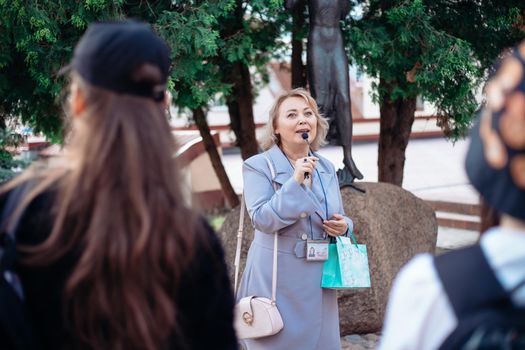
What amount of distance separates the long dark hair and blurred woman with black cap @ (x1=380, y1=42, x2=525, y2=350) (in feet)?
1.64

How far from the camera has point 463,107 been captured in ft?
21.4

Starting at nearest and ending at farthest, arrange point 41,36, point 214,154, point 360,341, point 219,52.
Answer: point 41,36
point 360,341
point 219,52
point 214,154

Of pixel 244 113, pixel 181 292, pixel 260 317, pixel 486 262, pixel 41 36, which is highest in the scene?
pixel 41 36

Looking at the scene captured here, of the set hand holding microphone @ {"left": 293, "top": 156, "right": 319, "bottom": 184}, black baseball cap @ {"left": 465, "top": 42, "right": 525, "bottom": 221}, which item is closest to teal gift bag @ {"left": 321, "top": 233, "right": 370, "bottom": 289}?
hand holding microphone @ {"left": 293, "top": 156, "right": 319, "bottom": 184}

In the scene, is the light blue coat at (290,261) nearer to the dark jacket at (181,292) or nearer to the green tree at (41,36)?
the dark jacket at (181,292)

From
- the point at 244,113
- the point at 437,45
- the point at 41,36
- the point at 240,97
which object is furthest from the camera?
the point at 244,113

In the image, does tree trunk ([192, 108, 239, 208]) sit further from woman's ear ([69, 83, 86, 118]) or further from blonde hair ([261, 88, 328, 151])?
woman's ear ([69, 83, 86, 118])

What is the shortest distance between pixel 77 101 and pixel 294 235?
6.64 feet

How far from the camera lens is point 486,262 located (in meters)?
1.28

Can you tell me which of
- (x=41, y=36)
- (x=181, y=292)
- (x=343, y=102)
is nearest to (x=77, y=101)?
(x=181, y=292)

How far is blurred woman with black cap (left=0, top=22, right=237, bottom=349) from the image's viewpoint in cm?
151

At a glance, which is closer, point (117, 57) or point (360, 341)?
point (117, 57)

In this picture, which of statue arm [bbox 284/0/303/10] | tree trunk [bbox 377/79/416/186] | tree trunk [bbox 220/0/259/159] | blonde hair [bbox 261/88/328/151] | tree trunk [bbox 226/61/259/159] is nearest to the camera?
blonde hair [bbox 261/88/328/151]

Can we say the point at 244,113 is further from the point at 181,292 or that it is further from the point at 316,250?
the point at 181,292
